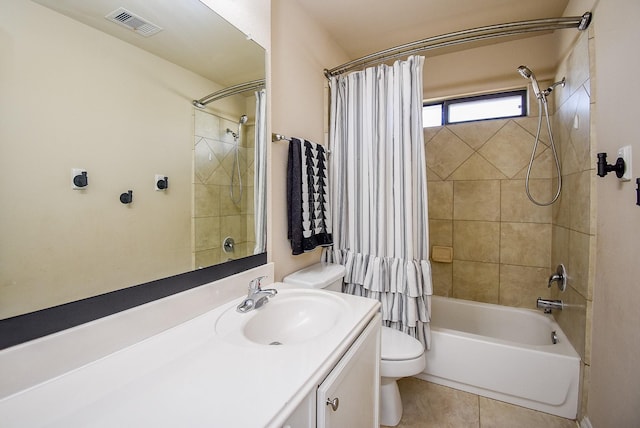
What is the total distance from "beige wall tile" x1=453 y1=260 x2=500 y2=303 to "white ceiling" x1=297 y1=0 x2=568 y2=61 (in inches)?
73.3

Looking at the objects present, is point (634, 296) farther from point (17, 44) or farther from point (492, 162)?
point (17, 44)

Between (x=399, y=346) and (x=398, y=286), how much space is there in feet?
1.12

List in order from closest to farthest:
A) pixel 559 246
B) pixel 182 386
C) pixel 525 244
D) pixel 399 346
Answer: pixel 182 386 < pixel 399 346 < pixel 559 246 < pixel 525 244

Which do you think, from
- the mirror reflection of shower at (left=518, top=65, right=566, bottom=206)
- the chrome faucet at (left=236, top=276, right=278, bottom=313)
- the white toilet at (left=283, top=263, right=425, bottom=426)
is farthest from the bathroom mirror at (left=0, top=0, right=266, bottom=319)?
the mirror reflection of shower at (left=518, top=65, right=566, bottom=206)

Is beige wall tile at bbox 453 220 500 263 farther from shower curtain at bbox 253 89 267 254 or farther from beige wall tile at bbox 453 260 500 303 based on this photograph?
shower curtain at bbox 253 89 267 254

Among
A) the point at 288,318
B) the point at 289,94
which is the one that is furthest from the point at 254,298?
the point at 289,94

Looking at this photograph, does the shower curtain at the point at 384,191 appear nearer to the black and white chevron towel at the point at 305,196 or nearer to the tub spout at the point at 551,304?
the black and white chevron towel at the point at 305,196

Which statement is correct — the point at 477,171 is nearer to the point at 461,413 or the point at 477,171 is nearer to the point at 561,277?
the point at 561,277

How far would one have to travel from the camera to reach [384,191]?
1.68 meters

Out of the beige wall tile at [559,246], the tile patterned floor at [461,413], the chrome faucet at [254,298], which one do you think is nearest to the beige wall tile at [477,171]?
the beige wall tile at [559,246]

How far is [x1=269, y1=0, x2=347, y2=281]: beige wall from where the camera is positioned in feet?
4.86

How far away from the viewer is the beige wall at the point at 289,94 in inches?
58.3

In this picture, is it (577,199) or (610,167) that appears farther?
(577,199)

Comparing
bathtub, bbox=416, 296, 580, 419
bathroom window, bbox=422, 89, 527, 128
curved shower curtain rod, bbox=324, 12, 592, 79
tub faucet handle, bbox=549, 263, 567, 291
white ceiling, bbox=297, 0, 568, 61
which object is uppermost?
white ceiling, bbox=297, 0, 568, 61
